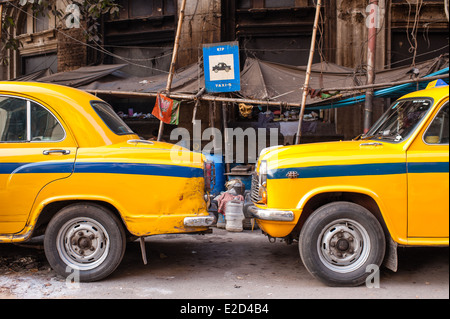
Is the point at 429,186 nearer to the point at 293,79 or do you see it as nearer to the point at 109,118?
the point at 109,118

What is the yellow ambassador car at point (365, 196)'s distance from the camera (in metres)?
4.51

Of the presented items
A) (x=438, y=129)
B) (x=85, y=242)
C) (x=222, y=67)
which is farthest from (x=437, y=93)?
(x=222, y=67)

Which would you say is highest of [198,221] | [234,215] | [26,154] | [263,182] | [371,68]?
[371,68]

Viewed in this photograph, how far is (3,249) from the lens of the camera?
6.38 meters

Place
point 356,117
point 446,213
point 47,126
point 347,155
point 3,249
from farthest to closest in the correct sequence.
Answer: point 356,117, point 3,249, point 47,126, point 347,155, point 446,213

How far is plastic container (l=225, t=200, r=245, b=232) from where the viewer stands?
25.2 feet

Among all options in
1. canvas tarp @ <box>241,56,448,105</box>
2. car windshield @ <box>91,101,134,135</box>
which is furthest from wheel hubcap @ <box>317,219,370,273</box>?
canvas tarp @ <box>241,56,448,105</box>

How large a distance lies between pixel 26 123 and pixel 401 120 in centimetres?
423

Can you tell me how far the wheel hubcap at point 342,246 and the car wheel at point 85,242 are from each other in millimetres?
2169

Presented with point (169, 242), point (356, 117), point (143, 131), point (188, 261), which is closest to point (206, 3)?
point (143, 131)

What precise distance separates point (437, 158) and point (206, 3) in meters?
8.63

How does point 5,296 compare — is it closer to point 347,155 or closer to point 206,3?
point 347,155

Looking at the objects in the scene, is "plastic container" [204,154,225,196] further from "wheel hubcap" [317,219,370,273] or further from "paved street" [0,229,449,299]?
"wheel hubcap" [317,219,370,273]

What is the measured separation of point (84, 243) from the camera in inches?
193
